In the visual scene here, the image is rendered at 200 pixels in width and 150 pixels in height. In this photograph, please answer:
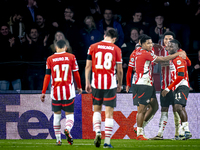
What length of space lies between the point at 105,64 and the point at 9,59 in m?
4.62

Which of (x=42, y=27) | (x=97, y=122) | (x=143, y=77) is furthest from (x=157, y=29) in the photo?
(x=97, y=122)

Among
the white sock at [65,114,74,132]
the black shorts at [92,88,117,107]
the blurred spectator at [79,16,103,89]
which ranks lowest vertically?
the white sock at [65,114,74,132]

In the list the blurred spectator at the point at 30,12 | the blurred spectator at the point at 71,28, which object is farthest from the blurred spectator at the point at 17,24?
the blurred spectator at the point at 71,28

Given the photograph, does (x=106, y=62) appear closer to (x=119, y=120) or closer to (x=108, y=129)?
(x=108, y=129)

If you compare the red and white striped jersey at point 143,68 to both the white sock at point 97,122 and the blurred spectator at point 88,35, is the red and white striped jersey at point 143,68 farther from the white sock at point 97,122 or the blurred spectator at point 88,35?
the blurred spectator at point 88,35

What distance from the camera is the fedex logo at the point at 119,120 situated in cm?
795

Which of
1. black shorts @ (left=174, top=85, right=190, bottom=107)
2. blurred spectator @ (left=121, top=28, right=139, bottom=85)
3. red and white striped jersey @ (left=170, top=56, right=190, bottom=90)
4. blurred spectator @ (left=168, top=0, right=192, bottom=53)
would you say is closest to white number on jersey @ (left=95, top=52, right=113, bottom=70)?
red and white striped jersey @ (left=170, top=56, right=190, bottom=90)

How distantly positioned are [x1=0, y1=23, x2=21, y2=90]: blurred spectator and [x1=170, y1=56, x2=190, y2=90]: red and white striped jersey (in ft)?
13.5

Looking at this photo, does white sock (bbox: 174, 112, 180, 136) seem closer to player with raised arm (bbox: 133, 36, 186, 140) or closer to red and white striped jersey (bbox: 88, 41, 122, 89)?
player with raised arm (bbox: 133, 36, 186, 140)

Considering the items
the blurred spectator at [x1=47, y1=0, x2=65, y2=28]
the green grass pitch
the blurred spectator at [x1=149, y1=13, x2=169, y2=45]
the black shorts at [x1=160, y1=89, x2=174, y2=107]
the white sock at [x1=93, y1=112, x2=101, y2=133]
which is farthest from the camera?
the blurred spectator at [x1=47, y1=0, x2=65, y2=28]

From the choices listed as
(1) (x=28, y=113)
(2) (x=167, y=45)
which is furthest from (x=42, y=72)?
(2) (x=167, y=45)

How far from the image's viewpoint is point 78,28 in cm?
991

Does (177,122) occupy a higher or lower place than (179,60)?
lower

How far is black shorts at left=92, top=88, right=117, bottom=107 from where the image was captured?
5.64 meters
